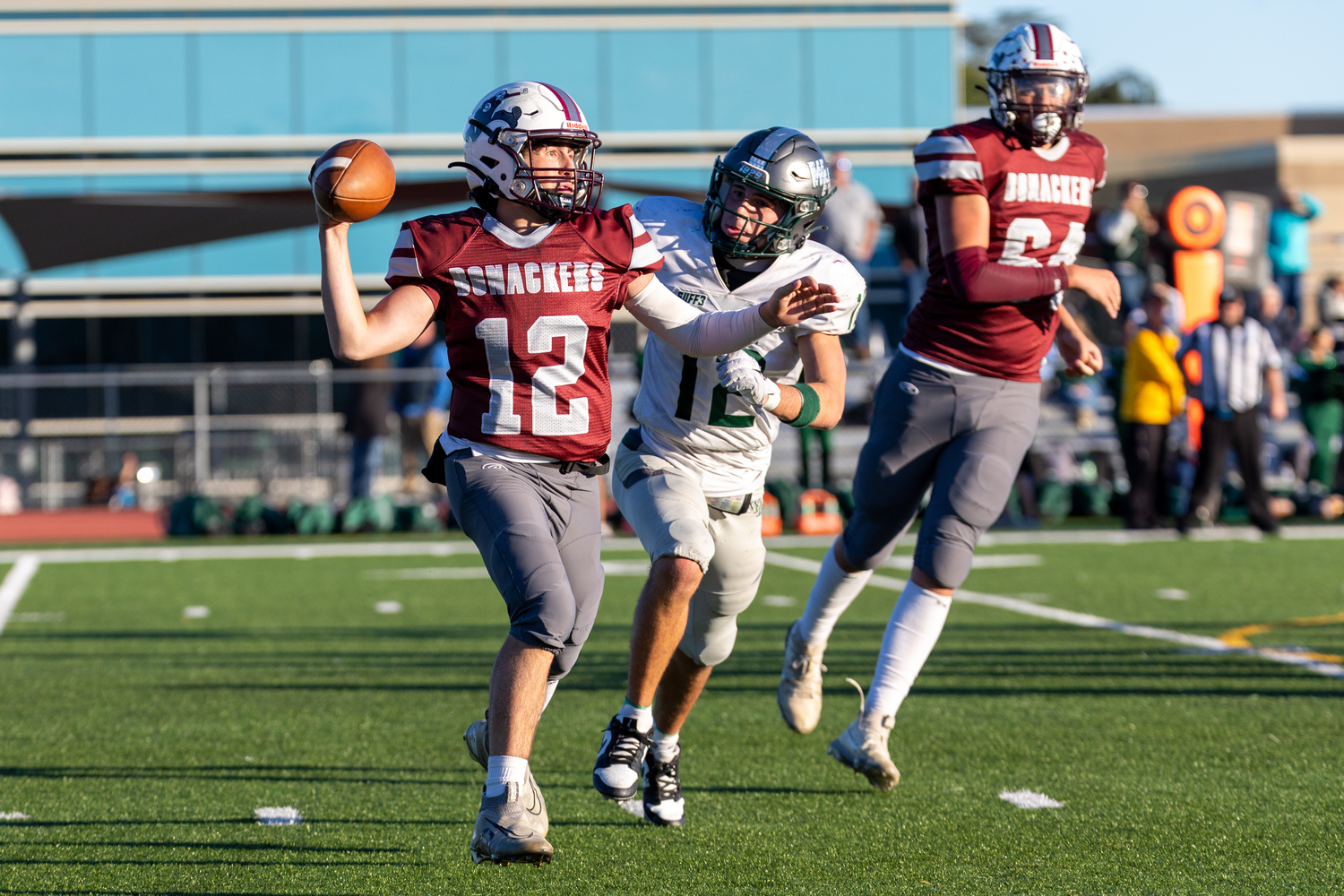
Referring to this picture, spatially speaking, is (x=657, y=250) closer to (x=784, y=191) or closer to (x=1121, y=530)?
(x=784, y=191)

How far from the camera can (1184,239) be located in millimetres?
18641

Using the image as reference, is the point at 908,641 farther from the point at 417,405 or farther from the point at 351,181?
the point at 417,405

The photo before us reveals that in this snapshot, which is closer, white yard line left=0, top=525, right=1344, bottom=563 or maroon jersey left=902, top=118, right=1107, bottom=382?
maroon jersey left=902, top=118, right=1107, bottom=382

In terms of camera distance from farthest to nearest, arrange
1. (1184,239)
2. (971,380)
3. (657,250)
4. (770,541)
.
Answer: (1184,239) < (770,541) < (971,380) < (657,250)

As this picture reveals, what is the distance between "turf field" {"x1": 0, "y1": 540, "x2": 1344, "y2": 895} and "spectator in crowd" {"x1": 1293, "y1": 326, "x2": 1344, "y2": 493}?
759cm

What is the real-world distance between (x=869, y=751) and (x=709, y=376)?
3.73 ft

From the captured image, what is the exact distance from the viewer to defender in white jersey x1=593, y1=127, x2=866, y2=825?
4.16m

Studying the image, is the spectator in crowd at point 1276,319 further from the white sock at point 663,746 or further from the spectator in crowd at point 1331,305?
the white sock at point 663,746

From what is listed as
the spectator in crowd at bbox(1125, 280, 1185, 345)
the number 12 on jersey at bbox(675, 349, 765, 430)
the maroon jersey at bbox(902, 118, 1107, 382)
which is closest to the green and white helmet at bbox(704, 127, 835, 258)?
the number 12 on jersey at bbox(675, 349, 765, 430)

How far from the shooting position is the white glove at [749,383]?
153 inches

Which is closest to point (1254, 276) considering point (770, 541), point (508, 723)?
point (770, 541)

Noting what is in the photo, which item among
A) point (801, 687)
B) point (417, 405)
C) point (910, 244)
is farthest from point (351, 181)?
point (910, 244)

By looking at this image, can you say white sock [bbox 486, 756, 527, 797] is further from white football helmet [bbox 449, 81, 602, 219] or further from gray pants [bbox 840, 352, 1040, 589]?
gray pants [bbox 840, 352, 1040, 589]

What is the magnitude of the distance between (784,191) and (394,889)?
2.09m
